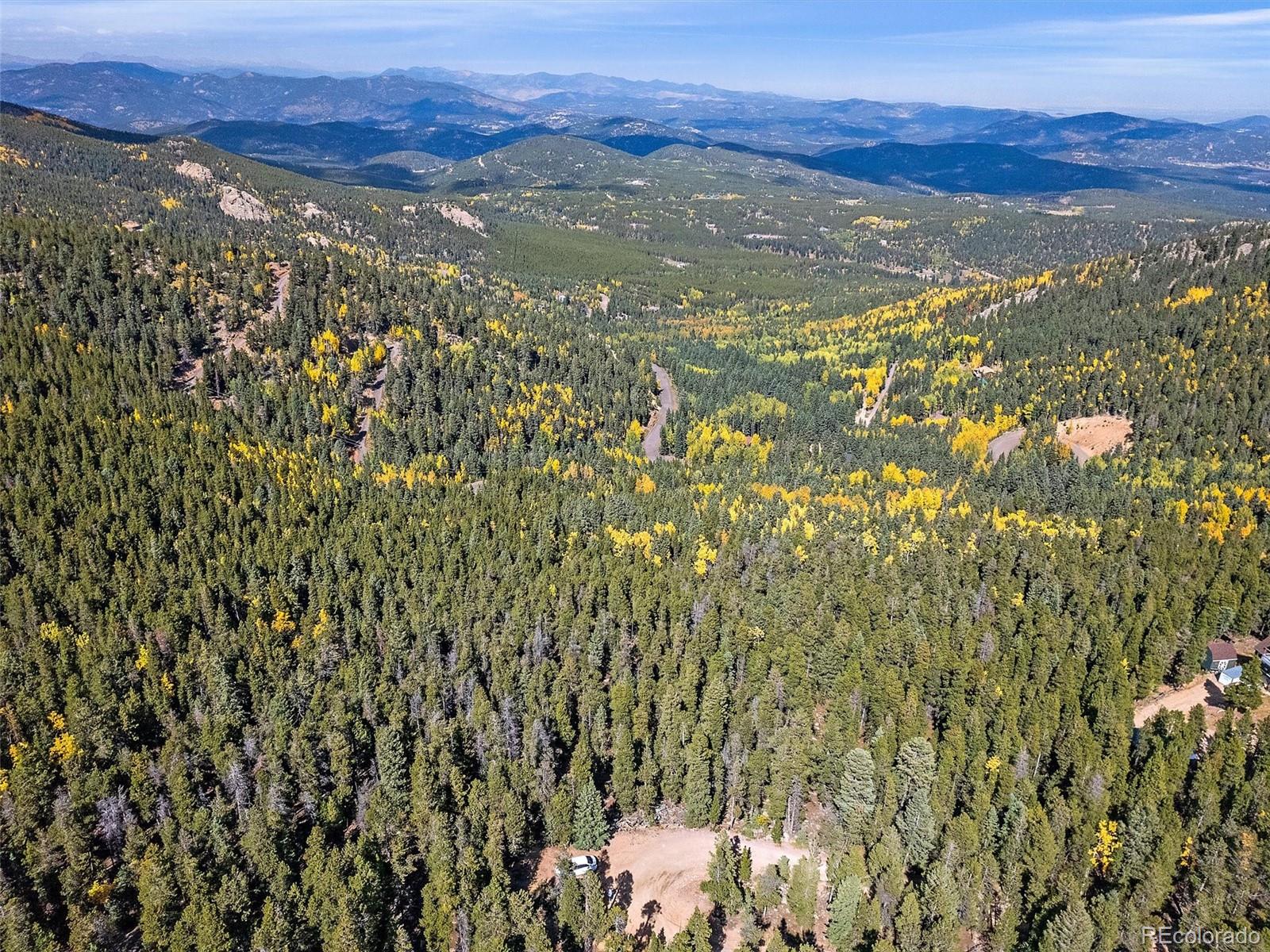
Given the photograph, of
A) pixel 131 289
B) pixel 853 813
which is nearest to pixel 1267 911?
pixel 853 813

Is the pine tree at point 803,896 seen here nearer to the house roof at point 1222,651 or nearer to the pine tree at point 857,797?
the pine tree at point 857,797

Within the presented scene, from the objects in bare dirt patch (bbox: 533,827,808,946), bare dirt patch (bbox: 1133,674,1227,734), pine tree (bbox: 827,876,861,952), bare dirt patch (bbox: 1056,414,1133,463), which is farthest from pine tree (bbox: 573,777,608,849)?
bare dirt patch (bbox: 1056,414,1133,463)

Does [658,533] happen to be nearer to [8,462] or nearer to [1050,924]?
Result: [1050,924]

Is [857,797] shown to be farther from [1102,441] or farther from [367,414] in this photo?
[1102,441]

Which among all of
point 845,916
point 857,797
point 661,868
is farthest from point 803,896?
point 661,868

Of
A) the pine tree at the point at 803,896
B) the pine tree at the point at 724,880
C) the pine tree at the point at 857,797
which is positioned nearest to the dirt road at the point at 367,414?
the pine tree at the point at 724,880

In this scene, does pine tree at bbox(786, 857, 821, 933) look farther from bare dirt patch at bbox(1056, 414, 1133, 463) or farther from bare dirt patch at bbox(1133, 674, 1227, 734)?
bare dirt patch at bbox(1056, 414, 1133, 463)
